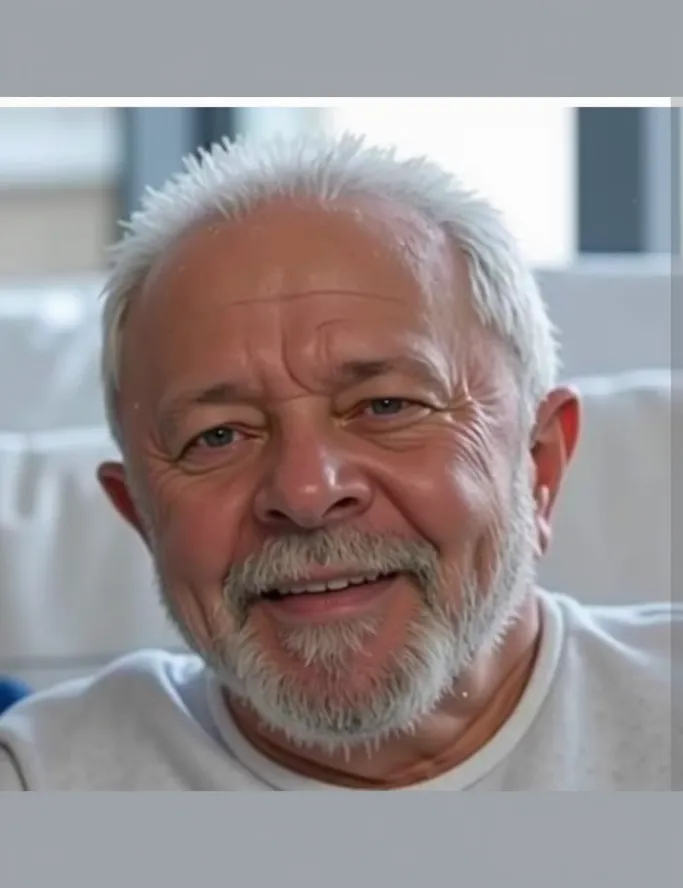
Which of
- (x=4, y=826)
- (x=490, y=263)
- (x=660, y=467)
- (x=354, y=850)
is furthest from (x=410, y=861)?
(x=660, y=467)

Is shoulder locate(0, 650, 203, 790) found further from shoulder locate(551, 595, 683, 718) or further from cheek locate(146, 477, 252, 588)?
shoulder locate(551, 595, 683, 718)

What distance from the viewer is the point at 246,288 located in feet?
2.57

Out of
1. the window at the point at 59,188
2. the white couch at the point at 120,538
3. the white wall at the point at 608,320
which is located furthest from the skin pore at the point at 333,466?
the window at the point at 59,188

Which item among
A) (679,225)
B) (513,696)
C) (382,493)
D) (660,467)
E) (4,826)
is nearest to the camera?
(4,826)

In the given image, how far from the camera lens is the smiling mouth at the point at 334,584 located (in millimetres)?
767

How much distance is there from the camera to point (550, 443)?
2.98ft

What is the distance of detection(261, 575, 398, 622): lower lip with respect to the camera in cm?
77

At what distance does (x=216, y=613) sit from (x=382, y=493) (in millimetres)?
108

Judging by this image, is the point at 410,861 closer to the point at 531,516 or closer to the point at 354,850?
the point at 354,850

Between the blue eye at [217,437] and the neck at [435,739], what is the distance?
0.55 feet

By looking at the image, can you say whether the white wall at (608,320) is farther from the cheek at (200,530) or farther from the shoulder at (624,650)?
the cheek at (200,530)

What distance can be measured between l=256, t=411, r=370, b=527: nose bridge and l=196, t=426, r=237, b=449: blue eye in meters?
0.03

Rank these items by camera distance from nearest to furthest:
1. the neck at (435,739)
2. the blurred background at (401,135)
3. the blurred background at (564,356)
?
the neck at (435,739)
the blurred background at (564,356)
the blurred background at (401,135)

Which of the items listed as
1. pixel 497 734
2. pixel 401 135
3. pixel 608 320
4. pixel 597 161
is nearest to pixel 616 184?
pixel 597 161
